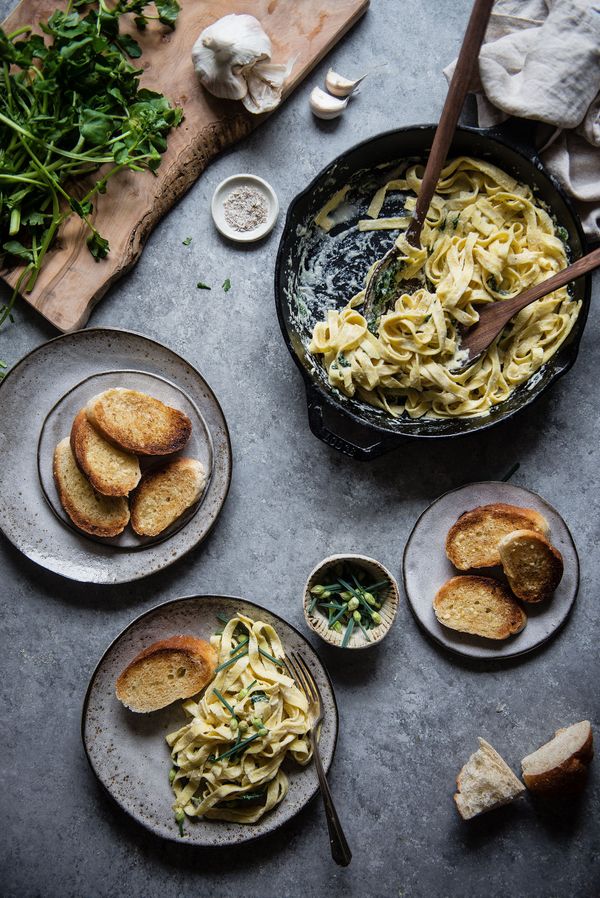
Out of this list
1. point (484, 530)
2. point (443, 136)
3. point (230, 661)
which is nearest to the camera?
point (443, 136)

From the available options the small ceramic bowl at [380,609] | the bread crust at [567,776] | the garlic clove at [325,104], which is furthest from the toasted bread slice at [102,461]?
the bread crust at [567,776]

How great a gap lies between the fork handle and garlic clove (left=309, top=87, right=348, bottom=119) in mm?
2489

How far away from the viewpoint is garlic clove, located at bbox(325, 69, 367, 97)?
9.14 feet

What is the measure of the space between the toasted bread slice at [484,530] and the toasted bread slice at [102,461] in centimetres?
130

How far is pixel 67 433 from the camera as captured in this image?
277 cm

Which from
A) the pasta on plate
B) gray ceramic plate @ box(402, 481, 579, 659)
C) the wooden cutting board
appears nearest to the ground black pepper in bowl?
the wooden cutting board

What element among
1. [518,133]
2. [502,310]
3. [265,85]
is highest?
[265,85]

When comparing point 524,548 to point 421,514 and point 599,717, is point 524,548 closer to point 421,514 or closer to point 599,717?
point 421,514

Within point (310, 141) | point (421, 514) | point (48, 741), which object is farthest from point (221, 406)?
point (48, 741)

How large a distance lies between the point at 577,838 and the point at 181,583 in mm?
1948

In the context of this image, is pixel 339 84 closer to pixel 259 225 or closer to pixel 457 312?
pixel 259 225

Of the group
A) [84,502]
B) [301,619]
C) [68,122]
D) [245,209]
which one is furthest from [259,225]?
[301,619]

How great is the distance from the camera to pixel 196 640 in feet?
8.91

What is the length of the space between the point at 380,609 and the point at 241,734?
712 mm
